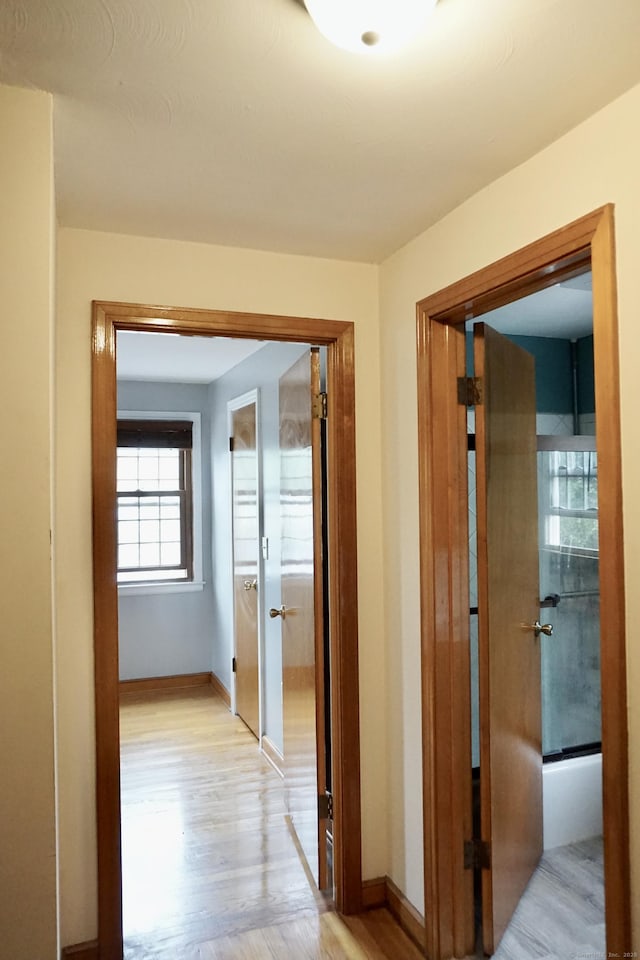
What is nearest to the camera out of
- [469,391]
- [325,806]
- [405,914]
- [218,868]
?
[469,391]

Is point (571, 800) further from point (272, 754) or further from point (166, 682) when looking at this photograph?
point (166, 682)

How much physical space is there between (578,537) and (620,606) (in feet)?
5.56

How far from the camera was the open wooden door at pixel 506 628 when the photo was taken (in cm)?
213

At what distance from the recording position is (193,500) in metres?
5.30

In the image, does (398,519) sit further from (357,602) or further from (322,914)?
(322,914)

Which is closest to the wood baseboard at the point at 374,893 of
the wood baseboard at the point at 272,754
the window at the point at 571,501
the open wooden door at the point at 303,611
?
the open wooden door at the point at 303,611

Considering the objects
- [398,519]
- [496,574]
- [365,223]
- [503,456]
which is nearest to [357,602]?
[398,519]

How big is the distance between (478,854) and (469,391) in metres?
1.48

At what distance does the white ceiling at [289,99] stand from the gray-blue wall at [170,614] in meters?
3.21

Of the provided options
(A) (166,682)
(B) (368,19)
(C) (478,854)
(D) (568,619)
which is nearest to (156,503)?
(A) (166,682)

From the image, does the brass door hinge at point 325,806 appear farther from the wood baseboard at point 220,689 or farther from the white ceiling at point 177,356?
the wood baseboard at point 220,689

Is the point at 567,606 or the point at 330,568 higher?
the point at 330,568

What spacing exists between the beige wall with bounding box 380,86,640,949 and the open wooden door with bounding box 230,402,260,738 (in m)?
1.75

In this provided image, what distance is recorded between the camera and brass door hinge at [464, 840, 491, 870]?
210cm
